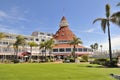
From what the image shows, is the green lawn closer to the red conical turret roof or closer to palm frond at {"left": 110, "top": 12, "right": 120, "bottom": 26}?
palm frond at {"left": 110, "top": 12, "right": 120, "bottom": 26}

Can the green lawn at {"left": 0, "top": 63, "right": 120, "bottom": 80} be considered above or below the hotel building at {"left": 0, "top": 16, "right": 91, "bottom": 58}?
below

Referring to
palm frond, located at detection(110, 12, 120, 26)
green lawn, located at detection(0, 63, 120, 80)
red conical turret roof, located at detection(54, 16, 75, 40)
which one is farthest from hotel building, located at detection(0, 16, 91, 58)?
green lawn, located at detection(0, 63, 120, 80)

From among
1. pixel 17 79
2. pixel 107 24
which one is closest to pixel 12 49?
pixel 107 24

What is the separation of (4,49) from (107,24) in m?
41.9

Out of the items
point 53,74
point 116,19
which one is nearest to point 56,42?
point 116,19

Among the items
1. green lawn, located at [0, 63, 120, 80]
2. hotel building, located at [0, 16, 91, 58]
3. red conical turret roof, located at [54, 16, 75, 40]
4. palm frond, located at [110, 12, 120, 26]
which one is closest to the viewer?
green lawn, located at [0, 63, 120, 80]

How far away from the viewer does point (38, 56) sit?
88250mm

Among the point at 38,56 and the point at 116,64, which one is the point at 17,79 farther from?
the point at 38,56

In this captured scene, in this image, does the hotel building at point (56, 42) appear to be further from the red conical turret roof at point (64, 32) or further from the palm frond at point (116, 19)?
the palm frond at point (116, 19)

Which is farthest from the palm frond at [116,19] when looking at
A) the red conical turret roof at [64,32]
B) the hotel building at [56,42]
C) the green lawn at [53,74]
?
the red conical turret roof at [64,32]

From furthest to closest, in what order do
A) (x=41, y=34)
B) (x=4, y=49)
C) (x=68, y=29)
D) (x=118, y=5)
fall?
(x=68, y=29), (x=41, y=34), (x=4, y=49), (x=118, y=5)

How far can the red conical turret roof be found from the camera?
111494 millimetres

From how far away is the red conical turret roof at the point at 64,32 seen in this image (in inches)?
4390

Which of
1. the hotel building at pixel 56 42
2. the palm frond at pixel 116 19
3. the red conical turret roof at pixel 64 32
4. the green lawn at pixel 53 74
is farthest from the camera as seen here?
the red conical turret roof at pixel 64 32
